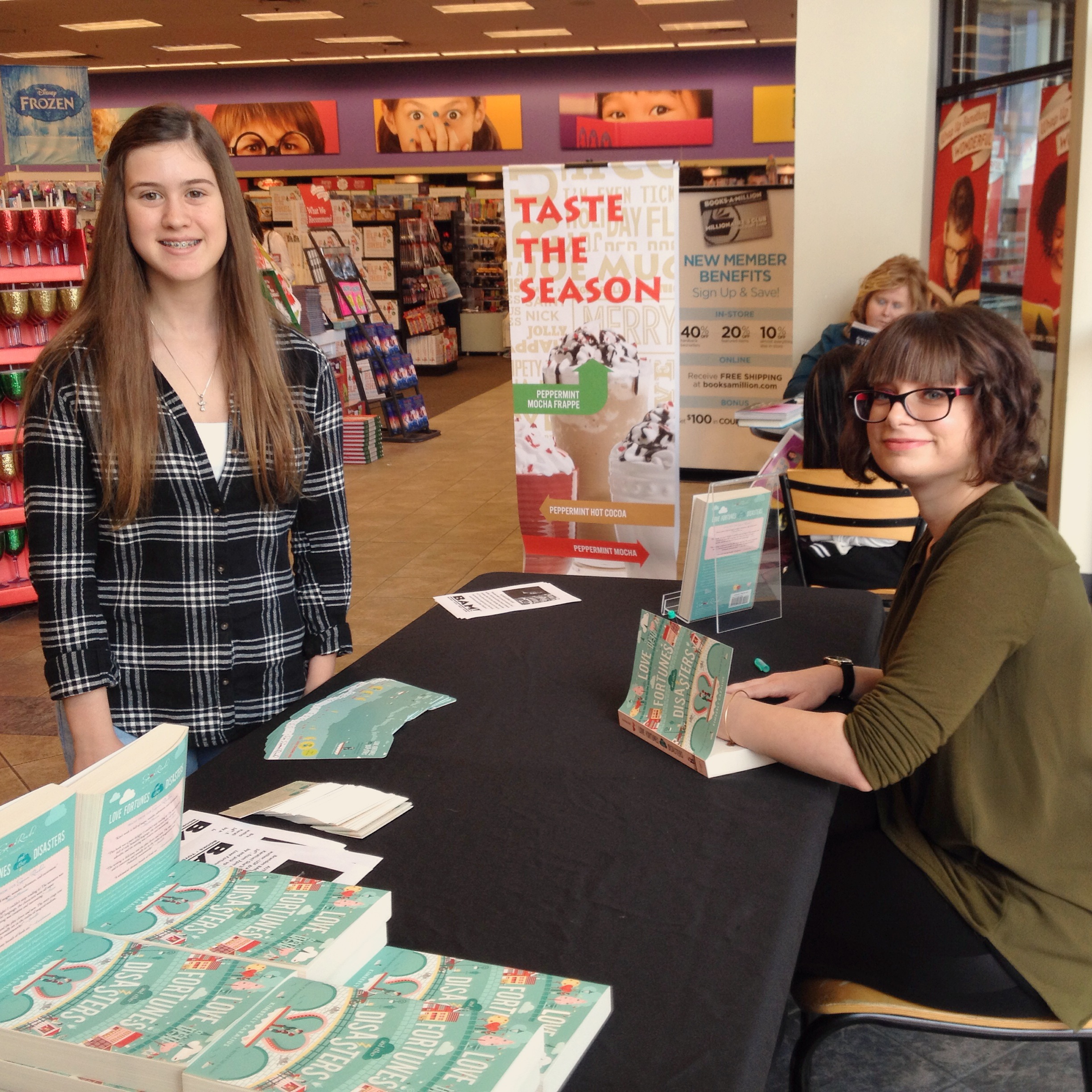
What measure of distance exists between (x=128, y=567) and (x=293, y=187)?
801 cm

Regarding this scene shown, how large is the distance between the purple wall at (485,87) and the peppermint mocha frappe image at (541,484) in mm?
13468

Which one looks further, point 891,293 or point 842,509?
point 891,293

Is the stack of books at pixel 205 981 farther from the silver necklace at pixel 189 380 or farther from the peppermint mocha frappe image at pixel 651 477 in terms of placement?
the peppermint mocha frappe image at pixel 651 477

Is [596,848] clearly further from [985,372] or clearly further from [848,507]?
[848,507]

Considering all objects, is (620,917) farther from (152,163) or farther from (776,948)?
(152,163)

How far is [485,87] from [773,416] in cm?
1431

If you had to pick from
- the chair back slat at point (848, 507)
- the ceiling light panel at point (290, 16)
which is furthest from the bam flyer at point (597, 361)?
the ceiling light panel at point (290, 16)

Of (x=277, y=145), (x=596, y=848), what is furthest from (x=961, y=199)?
(x=277, y=145)

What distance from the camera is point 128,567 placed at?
175 centimetres

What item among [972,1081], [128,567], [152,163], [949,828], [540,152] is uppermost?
[540,152]

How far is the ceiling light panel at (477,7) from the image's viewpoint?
41.5ft

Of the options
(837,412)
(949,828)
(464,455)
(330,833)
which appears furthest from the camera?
(464,455)

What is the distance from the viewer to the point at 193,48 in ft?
51.3

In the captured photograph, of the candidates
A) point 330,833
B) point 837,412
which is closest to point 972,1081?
point 330,833
